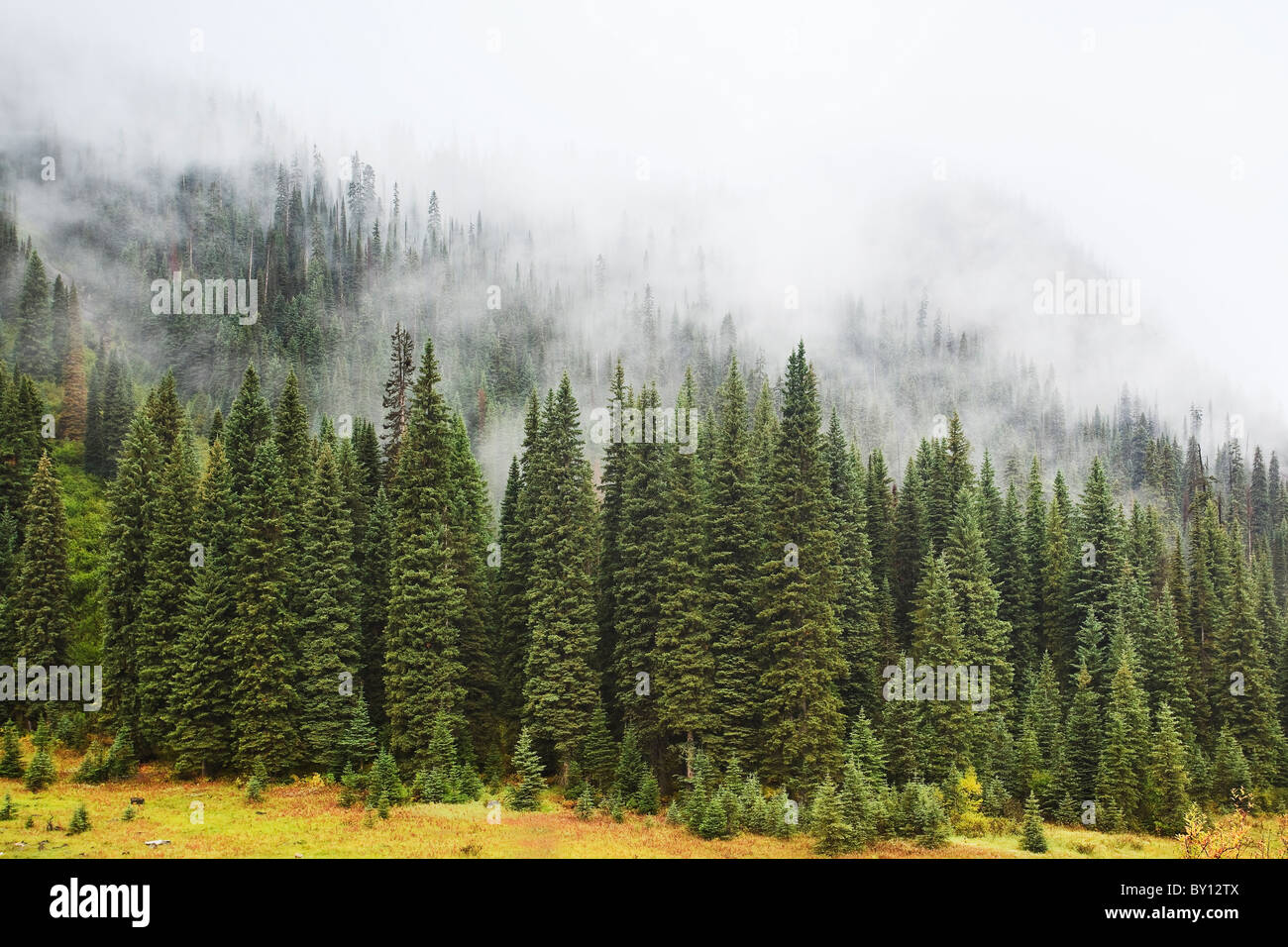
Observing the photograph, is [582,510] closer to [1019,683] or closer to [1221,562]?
[1019,683]

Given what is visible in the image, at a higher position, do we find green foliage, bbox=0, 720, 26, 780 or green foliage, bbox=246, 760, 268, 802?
green foliage, bbox=0, 720, 26, 780

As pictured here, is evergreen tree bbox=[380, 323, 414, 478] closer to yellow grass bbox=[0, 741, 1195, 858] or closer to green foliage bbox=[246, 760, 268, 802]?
green foliage bbox=[246, 760, 268, 802]

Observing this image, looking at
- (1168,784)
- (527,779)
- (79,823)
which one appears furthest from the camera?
(1168,784)

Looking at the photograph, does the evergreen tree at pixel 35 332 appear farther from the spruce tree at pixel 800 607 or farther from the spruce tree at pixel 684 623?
the spruce tree at pixel 800 607

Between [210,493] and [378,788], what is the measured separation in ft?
69.9

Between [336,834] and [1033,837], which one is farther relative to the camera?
[1033,837]

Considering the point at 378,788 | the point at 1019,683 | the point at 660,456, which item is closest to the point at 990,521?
the point at 1019,683

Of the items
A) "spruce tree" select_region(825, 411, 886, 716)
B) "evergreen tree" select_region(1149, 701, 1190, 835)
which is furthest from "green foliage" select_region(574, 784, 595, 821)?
"evergreen tree" select_region(1149, 701, 1190, 835)

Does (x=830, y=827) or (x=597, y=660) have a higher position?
(x=597, y=660)

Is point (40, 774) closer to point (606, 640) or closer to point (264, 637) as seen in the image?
point (264, 637)

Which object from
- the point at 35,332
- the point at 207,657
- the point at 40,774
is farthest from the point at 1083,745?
the point at 35,332

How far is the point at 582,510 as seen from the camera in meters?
52.3

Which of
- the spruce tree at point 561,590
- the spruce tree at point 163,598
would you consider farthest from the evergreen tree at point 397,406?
the spruce tree at point 163,598

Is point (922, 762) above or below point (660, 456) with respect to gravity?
below
